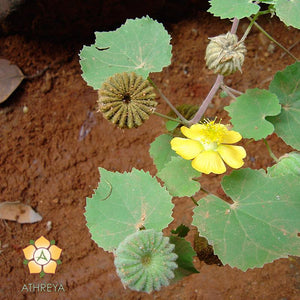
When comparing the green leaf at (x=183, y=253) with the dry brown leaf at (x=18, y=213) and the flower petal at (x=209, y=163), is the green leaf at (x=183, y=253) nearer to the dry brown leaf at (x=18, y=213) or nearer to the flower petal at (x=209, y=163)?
the flower petal at (x=209, y=163)

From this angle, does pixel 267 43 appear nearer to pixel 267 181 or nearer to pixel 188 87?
pixel 188 87

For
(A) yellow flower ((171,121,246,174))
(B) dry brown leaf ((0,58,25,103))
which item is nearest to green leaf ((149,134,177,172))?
(A) yellow flower ((171,121,246,174))

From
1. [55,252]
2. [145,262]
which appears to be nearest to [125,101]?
[145,262]

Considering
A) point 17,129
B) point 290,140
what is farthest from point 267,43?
point 17,129

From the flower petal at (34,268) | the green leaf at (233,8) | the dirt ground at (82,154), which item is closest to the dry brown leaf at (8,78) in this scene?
the dirt ground at (82,154)

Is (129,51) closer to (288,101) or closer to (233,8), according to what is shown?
(233,8)
